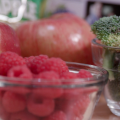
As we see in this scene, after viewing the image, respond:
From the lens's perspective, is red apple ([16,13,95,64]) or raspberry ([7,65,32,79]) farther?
red apple ([16,13,95,64])

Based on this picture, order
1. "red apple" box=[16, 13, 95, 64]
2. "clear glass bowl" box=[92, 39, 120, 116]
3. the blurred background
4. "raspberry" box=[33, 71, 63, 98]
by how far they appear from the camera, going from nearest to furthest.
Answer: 1. "raspberry" box=[33, 71, 63, 98]
2. "clear glass bowl" box=[92, 39, 120, 116]
3. "red apple" box=[16, 13, 95, 64]
4. the blurred background

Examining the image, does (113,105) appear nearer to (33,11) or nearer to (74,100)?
(74,100)

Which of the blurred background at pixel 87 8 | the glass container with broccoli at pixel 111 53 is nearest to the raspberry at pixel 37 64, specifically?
the glass container with broccoli at pixel 111 53

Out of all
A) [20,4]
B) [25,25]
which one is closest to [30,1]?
[20,4]

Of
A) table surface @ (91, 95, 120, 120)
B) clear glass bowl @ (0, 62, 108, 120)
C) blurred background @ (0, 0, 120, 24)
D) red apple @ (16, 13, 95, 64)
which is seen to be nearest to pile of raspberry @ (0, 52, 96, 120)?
clear glass bowl @ (0, 62, 108, 120)

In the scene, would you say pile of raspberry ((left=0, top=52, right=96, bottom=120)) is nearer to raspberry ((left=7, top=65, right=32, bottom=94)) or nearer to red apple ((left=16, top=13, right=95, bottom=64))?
raspberry ((left=7, top=65, right=32, bottom=94))

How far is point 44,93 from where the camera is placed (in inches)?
10.3

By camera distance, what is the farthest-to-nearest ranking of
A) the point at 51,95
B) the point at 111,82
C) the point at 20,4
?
the point at 20,4, the point at 111,82, the point at 51,95

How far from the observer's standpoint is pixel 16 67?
29cm

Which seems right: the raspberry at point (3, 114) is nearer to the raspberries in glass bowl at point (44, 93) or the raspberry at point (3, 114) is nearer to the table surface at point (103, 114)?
the raspberries in glass bowl at point (44, 93)

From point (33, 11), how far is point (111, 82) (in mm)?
596

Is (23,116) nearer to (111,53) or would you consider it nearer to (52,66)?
(52,66)

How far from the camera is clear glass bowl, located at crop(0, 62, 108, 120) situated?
26 cm

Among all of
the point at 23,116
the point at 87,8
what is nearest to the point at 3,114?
the point at 23,116
